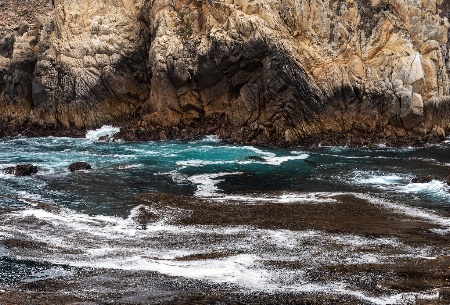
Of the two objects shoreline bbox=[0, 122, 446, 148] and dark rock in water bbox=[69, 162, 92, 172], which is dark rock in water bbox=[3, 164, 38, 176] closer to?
dark rock in water bbox=[69, 162, 92, 172]

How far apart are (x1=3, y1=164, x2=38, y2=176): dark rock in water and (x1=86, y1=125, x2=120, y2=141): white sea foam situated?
45.9 feet

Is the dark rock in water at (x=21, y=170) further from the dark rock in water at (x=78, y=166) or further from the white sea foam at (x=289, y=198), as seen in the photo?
the white sea foam at (x=289, y=198)

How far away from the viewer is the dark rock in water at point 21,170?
33.2m

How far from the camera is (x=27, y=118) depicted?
5291cm

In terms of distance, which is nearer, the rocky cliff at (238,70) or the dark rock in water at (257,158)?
the dark rock in water at (257,158)

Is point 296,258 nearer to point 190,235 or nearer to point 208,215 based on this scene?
point 190,235

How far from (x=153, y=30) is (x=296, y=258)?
118ft

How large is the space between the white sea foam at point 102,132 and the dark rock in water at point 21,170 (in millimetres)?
13977

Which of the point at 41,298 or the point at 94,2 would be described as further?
the point at 94,2

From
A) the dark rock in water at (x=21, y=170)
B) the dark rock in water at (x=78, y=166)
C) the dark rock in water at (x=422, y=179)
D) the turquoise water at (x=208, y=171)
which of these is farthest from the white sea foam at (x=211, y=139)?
the dark rock in water at (x=422, y=179)

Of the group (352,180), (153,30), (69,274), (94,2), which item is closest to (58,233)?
(69,274)

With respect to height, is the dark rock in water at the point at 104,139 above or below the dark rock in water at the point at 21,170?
above

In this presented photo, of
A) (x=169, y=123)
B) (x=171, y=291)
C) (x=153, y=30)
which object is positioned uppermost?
(x=153, y=30)

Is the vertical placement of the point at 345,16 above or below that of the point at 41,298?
above
